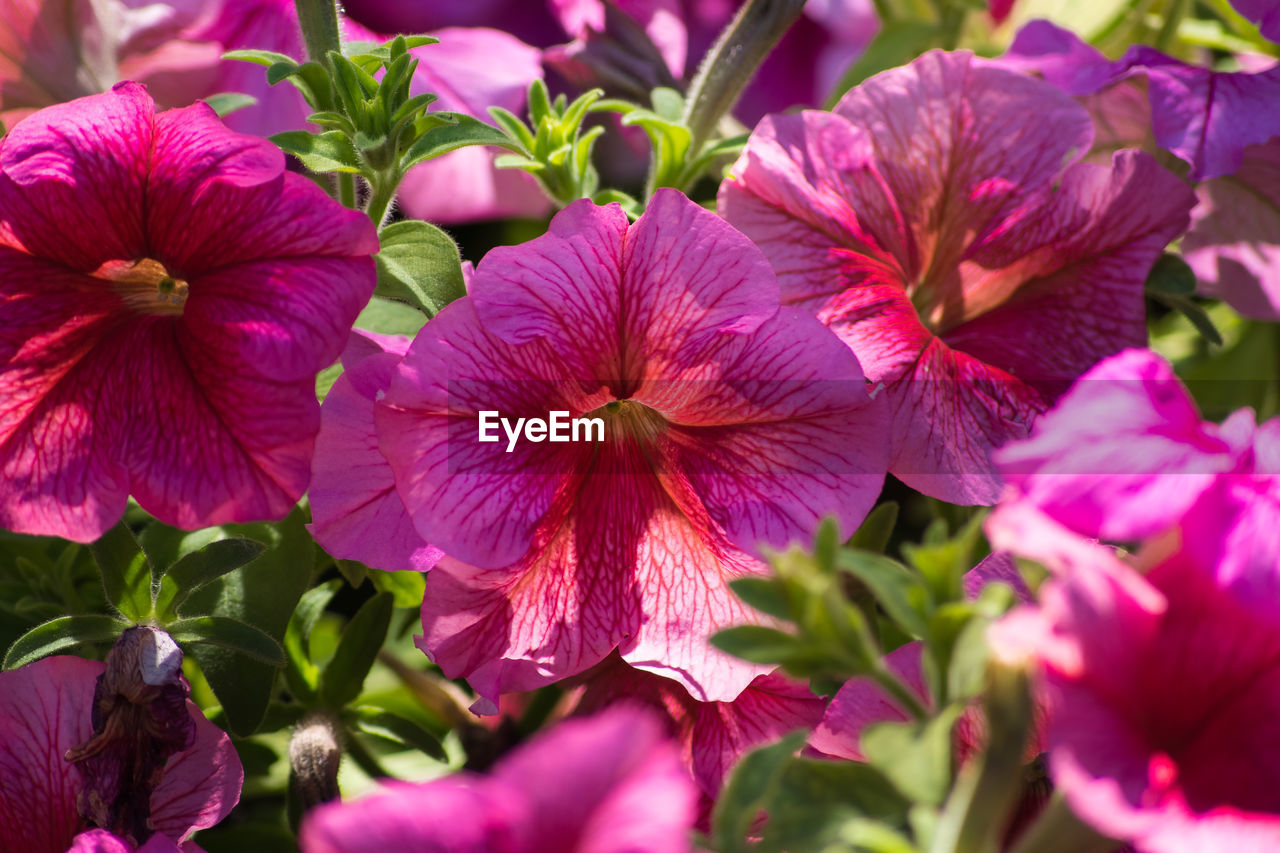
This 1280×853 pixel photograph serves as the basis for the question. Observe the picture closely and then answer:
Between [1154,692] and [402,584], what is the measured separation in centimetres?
41

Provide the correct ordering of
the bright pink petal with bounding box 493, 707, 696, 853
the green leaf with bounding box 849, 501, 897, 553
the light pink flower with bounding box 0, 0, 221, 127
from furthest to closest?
1. the light pink flower with bounding box 0, 0, 221, 127
2. the green leaf with bounding box 849, 501, 897, 553
3. the bright pink petal with bounding box 493, 707, 696, 853

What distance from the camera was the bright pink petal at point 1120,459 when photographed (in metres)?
0.35

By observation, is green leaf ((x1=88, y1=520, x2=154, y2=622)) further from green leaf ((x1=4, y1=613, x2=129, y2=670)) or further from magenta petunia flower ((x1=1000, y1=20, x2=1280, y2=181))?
magenta petunia flower ((x1=1000, y1=20, x2=1280, y2=181))

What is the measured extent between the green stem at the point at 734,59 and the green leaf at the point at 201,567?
35 cm

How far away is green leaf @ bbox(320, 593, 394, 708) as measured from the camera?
24.0 inches

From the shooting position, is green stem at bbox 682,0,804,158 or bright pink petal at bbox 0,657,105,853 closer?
bright pink petal at bbox 0,657,105,853

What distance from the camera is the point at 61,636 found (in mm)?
528

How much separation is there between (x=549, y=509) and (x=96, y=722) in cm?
22

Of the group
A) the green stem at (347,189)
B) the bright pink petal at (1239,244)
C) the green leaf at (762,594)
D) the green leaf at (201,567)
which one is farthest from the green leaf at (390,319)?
the bright pink petal at (1239,244)

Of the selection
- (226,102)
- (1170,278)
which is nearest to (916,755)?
(1170,278)

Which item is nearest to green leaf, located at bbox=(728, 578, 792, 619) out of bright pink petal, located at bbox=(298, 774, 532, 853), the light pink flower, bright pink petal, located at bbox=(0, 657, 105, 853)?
bright pink petal, located at bbox=(298, 774, 532, 853)

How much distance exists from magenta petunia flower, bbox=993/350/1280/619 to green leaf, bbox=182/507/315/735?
0.37m

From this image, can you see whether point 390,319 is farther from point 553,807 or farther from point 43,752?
point 553,807

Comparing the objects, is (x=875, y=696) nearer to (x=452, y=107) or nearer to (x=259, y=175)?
(x=259, y=175)
